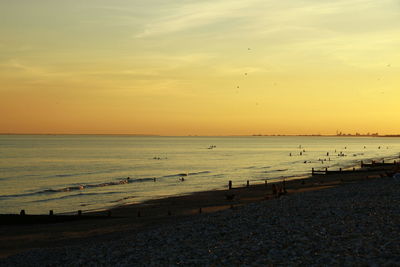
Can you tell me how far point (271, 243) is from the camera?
14609 millimetres

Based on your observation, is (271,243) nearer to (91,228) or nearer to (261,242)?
(261,242)

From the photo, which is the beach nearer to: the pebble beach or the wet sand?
the pebble beach

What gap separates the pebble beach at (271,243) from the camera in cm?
1263

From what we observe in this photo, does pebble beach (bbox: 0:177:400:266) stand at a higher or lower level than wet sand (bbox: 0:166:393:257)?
higher

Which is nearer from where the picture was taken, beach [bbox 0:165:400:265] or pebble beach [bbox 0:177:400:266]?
pebble beach [bbox 0:177:400:266]

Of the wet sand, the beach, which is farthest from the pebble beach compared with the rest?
the wet sand


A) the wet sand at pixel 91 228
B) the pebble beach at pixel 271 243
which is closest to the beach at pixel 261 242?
the pebble beach at pixel 271 243

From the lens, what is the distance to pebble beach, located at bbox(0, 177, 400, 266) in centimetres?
1263

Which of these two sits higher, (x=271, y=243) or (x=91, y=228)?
(x=271, y=243)

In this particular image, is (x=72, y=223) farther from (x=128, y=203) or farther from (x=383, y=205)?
(x=383, y=205)

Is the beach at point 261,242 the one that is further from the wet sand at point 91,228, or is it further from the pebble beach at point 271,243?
the wet sand at point 91,228

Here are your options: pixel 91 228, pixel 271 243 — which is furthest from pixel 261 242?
pixel 91 228

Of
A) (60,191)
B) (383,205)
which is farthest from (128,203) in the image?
(383,205)

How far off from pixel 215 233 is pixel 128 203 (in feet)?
102
